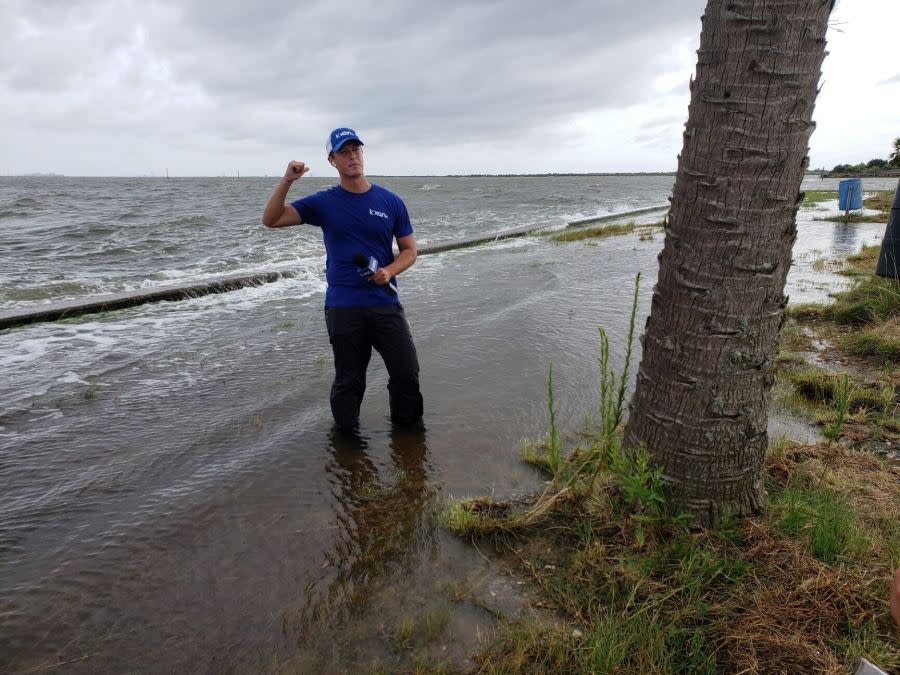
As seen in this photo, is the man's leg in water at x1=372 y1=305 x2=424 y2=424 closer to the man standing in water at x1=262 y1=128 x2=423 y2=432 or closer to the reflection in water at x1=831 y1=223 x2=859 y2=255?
the man standing in water at x1=262 y1=128 x2=423 y2=432

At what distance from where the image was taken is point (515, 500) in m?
3.36

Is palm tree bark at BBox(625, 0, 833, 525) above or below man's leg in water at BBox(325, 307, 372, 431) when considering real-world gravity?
above

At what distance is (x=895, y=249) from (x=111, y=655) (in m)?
8.28

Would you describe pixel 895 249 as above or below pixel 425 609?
above

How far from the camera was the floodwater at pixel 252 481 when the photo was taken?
244 cm

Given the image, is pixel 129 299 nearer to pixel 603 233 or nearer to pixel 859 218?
pixel 603 233

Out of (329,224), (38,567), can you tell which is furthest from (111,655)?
(329,224)

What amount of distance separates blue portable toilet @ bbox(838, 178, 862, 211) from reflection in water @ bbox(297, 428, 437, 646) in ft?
72.3

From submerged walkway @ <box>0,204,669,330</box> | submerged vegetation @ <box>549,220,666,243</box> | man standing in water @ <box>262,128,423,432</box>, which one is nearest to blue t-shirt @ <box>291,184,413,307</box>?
man standing in water @ <box>262,128,423,432</box>

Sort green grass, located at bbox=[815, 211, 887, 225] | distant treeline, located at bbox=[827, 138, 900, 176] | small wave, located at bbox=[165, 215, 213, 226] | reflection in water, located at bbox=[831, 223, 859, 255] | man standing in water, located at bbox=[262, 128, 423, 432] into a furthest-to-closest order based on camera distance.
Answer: distant treeline, located at bbox=[827, 138, 900, 176], small wave, located at bbox=[165, 215, 213, 226], green grass, located at bbox=[815, 211, 887, 225], reflection in water, located at bbox=[831, 223, 859, 255], man standing in water, located at bbox=[262, 128, 423, 432]

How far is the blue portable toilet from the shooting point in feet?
63.2

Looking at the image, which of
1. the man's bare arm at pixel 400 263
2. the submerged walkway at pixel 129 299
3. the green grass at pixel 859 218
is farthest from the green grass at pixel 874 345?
the green grass at pixel 859 218

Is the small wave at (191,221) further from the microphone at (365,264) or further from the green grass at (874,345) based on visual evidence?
the green grass at (874,345)

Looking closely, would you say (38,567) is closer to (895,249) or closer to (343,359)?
(343,359)
